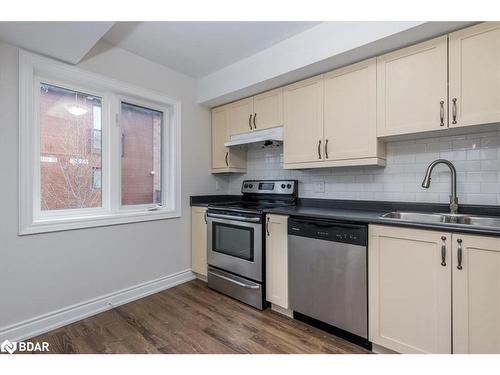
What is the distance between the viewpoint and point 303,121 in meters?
2.33

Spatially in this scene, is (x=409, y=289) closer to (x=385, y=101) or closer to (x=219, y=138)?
(x=385, y=101)

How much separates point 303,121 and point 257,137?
0.52m

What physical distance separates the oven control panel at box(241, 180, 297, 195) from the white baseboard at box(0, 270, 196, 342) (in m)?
1.28

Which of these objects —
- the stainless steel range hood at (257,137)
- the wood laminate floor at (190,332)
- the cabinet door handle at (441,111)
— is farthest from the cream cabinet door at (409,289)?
the stainless steel range hood at (257,137)

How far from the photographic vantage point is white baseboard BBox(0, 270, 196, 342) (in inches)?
70.9

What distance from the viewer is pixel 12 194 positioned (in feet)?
5.91

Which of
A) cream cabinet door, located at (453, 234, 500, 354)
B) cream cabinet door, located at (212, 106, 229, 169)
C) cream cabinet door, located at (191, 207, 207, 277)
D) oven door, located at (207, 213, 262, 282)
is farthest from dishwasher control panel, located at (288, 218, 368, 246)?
cream cabinet door, located at (212, 106, 229, 169)

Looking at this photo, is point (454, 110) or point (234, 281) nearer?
point (454, 110)

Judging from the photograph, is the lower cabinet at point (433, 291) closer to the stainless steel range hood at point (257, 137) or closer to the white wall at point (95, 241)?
the stainless steel range hood at point (257, 137)

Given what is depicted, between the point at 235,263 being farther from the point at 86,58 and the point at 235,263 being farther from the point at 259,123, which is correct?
the point at 86,58

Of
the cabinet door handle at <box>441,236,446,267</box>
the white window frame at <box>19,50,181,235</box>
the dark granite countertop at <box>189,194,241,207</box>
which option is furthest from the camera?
the dark granite countertop at <box>189,194,241,207</box>

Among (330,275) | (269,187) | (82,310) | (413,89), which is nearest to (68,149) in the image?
(82,310)

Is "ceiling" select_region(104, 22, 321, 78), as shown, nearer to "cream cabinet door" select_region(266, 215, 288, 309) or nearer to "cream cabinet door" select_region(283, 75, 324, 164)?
"cream cabinet door" select_region(283, 75, 324, 164)

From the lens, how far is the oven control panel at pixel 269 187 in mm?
2714
